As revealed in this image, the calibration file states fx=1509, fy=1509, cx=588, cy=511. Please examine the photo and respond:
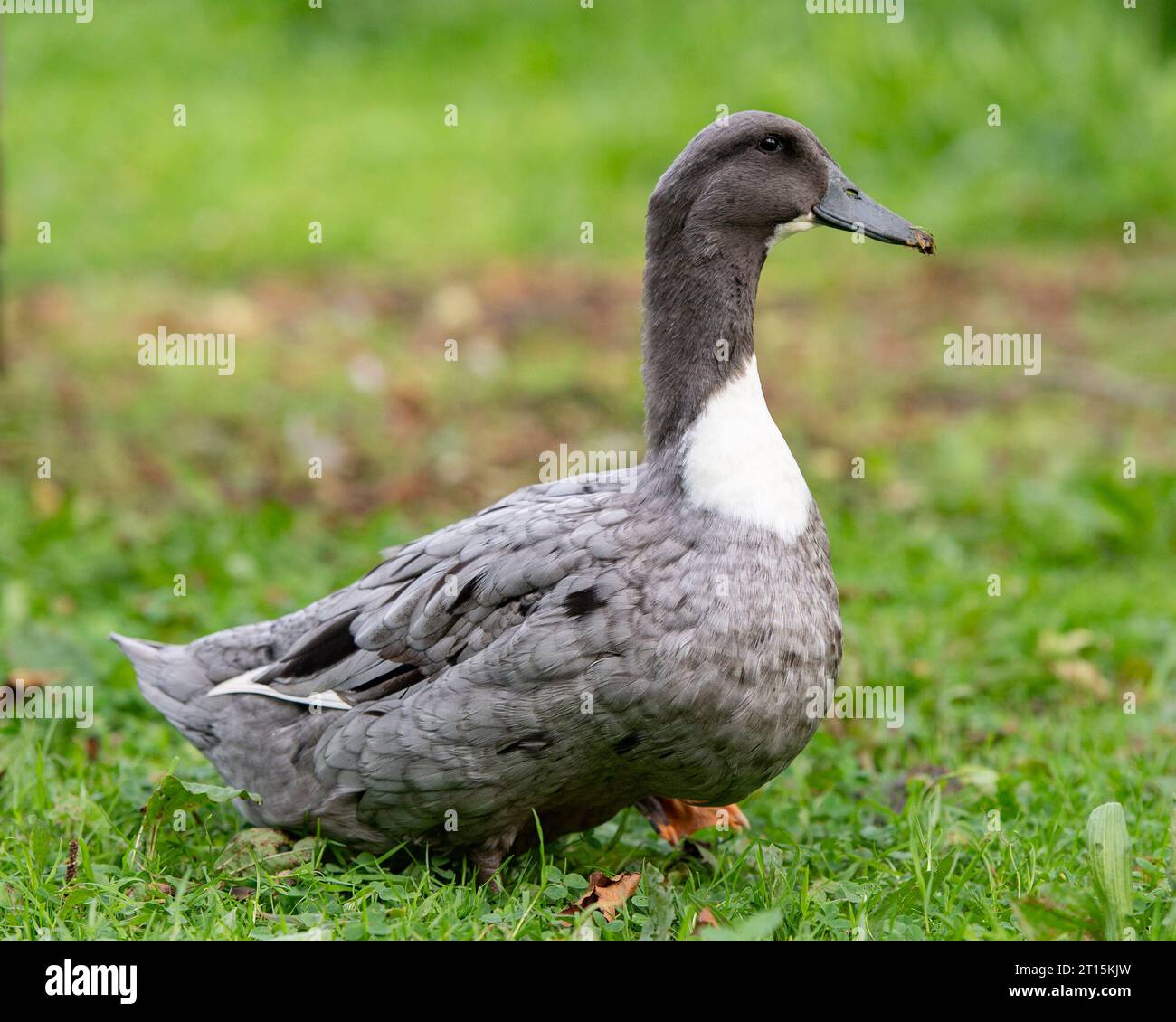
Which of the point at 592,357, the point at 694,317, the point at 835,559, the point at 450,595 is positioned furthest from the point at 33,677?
the point at 592,357

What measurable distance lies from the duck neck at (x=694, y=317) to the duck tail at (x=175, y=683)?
136 centimetres

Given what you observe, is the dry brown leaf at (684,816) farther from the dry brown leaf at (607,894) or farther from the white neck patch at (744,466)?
the white neck patch at (744,466)

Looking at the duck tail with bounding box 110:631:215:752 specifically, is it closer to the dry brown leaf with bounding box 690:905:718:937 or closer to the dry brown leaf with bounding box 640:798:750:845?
the dry brown leaf with bounding box 640:798:750:845

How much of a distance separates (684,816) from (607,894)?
65 centimetres

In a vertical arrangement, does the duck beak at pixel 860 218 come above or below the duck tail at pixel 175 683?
above

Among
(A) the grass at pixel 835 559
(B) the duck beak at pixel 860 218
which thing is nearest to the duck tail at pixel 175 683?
(A) the grass at pixel 835 559

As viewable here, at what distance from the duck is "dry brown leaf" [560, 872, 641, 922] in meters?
0.20

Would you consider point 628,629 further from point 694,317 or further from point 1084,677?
point 1084,677

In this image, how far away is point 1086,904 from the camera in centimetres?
301

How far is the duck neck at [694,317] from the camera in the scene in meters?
3.46

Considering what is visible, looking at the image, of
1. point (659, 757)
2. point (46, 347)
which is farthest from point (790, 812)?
point (46, 347)

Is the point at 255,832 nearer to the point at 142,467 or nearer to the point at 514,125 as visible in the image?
the point at 142,467

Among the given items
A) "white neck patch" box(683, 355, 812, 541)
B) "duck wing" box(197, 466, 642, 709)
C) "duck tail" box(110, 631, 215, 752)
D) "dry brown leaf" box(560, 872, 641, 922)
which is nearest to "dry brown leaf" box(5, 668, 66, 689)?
"duck tail" box(110, 631, 215, 752)

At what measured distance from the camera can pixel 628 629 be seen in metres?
3.23
